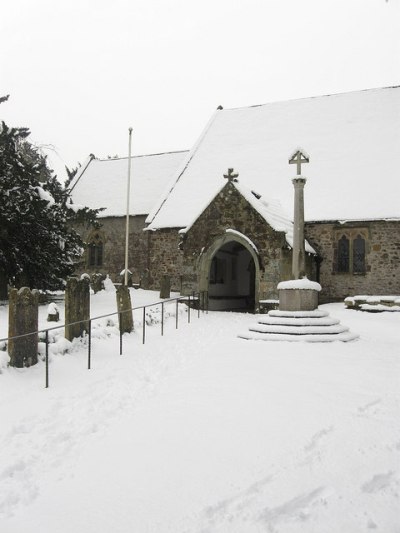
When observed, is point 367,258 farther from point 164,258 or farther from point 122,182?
point 122,182

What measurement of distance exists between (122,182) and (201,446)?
2679 centimetres

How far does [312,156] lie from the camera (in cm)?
2289

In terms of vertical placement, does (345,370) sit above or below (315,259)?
below

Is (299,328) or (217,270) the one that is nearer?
(299,328)

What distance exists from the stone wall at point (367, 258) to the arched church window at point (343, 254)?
8.7 inches

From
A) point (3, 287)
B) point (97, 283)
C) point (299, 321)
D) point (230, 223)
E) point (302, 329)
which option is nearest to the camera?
point (302, 329)

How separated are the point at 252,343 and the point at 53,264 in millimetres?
7782

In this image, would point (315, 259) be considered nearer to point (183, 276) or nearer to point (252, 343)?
point (183, 276)

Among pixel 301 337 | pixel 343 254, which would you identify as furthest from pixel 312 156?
pixel 301 337

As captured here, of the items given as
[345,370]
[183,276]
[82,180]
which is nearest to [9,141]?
[183,276]

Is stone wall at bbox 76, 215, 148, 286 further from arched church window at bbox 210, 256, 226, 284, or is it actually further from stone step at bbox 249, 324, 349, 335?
stone step at bbox 249, 324, 349, 335

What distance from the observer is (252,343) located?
35.3 feet

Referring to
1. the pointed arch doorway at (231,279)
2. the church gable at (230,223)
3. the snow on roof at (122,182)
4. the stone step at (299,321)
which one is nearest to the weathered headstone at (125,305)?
the stone step at (299,321)

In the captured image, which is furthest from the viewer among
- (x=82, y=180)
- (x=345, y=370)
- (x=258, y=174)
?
(x=82, y=180)
